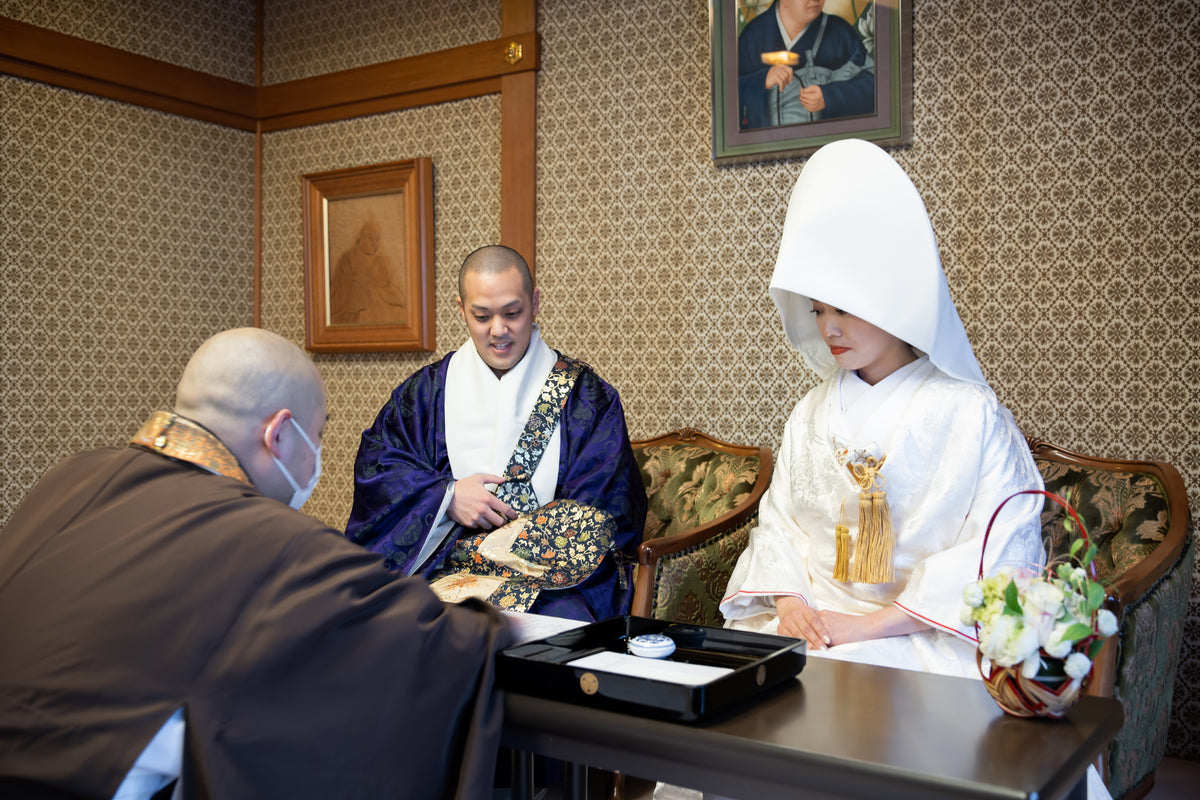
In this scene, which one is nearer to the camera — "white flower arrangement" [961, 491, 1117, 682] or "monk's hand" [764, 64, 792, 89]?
"white flower arrangement" [961, 491, 1117, 682]

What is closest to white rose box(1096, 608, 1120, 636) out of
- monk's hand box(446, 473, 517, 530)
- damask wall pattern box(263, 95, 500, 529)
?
monk's hand box(446, 473, 517, 530)

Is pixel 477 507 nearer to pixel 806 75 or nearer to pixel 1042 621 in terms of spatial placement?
pixel 1042 621

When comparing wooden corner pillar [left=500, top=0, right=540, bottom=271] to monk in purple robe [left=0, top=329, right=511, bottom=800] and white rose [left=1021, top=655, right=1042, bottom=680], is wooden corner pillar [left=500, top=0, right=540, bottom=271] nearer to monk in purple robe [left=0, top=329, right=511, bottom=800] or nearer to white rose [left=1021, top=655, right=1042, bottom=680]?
monk in purple robe [left=0, top=329, right=511, bottom=800]

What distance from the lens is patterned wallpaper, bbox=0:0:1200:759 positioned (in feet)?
11.1

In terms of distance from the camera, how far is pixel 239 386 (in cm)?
173

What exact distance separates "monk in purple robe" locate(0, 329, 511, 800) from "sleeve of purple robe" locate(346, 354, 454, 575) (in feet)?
4.51

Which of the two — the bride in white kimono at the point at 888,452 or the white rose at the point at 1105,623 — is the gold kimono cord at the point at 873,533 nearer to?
the bride in white kimono at the point at 888,452

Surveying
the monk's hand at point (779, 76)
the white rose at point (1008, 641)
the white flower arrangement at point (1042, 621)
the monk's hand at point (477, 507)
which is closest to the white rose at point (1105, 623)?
the white flower arrangement at point (1042, 621)

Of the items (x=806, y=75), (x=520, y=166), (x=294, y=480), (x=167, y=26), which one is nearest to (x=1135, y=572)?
(x=294, y=480)

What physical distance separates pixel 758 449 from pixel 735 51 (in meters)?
1.62

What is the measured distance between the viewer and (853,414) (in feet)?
8.61

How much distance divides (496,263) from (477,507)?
792mm

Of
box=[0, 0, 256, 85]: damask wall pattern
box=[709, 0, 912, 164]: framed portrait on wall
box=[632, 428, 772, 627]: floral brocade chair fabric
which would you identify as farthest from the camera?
box=[0, 0, 256, 85]: damask wall pattern

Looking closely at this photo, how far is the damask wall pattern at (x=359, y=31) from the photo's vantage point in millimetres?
4836
